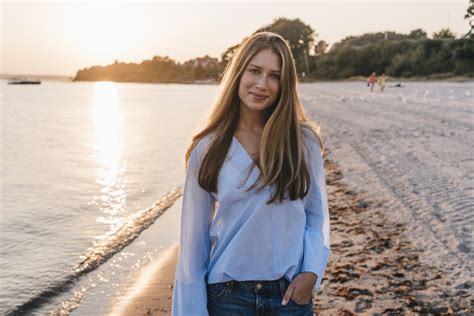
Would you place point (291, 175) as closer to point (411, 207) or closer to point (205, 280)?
point (205, 280)

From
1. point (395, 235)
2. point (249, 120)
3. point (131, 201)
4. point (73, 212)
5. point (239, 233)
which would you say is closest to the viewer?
point (239, 233)

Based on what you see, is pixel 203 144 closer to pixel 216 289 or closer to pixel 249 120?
pixel 249 120

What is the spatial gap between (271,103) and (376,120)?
1530cm

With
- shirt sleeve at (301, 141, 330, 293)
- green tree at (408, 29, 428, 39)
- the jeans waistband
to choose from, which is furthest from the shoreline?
green tree at (408, 29, 428, 39)

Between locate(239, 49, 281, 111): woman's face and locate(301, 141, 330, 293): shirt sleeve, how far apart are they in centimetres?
29

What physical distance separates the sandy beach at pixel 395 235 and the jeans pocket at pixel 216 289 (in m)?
2.21

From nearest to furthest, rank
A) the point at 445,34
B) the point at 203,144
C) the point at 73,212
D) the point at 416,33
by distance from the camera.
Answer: the point at 203,144, the point at 73,212, the point at 445,34, the point at 416,33

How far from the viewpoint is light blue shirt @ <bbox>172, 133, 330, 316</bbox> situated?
2088 mm

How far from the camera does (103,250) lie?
7359 mm

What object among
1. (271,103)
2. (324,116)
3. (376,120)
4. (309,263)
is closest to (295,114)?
(271,103)

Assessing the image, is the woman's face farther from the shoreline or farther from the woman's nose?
the shoreline

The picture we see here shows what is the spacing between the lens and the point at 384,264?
500 centimetres

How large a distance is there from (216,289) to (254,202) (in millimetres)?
417

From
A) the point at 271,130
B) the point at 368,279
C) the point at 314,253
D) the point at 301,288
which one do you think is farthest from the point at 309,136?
the point at 368,279
